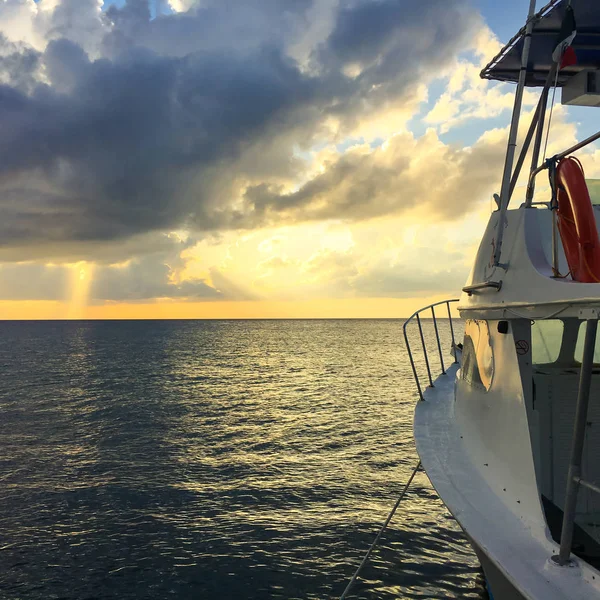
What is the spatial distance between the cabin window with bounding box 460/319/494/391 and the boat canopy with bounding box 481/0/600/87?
4.77m

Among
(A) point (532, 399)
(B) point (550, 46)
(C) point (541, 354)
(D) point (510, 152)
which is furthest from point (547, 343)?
(B) point (550, 46)

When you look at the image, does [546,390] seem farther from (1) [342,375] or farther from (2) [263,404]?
(1) [342,375]

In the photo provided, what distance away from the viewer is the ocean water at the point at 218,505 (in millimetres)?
10680

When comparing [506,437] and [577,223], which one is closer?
[577,223]

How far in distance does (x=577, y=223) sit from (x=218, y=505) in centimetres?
1250

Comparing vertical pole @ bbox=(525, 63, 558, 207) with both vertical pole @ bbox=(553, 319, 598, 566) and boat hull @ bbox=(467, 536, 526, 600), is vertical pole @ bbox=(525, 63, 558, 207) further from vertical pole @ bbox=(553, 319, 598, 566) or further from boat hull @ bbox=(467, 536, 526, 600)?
boat hull @ bbox=(467, 536, 526, 600)

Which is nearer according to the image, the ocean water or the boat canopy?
the boat canopy

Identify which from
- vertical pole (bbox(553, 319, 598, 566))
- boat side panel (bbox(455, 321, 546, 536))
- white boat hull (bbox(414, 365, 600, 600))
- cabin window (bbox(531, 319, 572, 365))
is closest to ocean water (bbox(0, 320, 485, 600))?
white boat hull (bbox(414, 365, 600, 600))

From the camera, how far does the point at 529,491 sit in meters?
5.32

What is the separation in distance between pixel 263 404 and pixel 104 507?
1772 centimetres

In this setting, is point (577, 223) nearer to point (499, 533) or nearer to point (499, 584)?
point (499, 533)

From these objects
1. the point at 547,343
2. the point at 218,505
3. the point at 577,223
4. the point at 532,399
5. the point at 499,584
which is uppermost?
the point at 577,223

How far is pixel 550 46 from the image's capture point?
10.0m

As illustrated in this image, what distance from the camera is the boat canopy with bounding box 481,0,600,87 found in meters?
8.84
